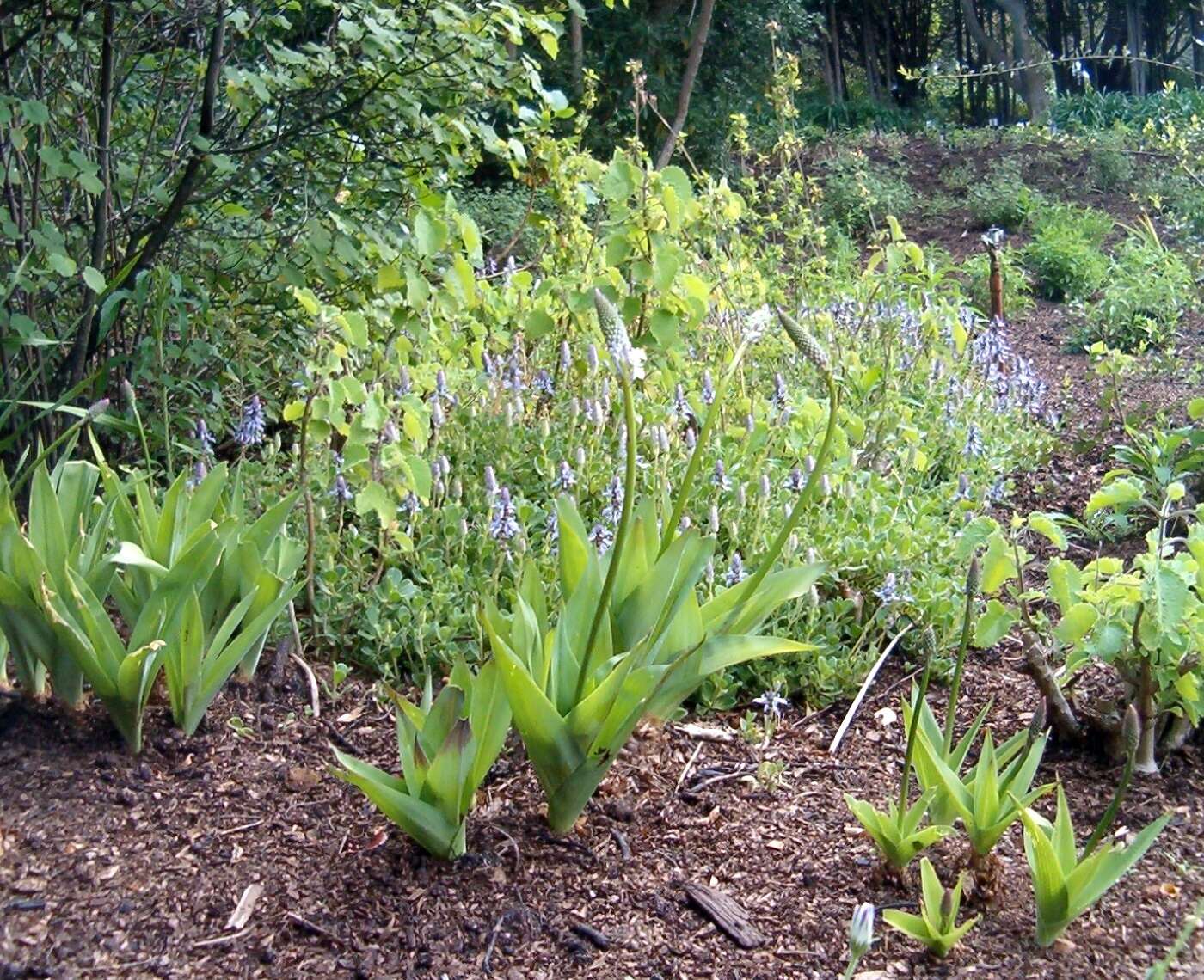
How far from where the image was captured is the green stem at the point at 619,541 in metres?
1.71

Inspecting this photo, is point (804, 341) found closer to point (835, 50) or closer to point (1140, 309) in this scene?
point (1140, 309)

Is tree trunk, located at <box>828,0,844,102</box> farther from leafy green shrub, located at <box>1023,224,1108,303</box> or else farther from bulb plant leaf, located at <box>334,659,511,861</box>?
bulb plant leaf, located at <box>334,659,511,861</box>

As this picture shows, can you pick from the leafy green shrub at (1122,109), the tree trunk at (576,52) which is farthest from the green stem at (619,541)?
the leafy green shrub at (1122,109)

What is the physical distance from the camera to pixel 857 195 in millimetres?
10180

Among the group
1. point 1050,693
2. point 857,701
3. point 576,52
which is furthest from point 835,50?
point 1050,693

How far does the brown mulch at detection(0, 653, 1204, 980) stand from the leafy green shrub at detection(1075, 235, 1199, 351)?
447 cm

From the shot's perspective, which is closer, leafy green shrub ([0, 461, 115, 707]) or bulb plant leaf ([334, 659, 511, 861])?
bulb plant leaf ([334, 659, 511, 861])

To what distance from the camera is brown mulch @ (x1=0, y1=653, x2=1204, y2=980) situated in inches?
72.9

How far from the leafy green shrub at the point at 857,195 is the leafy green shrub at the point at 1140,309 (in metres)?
3.15

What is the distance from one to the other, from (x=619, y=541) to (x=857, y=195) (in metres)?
8.98

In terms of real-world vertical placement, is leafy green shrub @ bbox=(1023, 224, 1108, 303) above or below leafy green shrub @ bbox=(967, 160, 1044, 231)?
below

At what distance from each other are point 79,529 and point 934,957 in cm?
181

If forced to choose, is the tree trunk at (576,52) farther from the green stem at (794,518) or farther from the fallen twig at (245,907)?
the fallen twig at (245,907)

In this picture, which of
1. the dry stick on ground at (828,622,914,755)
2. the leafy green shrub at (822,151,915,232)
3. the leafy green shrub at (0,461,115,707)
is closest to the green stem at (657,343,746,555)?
the dry stick on ground at (828,622,914,755)
